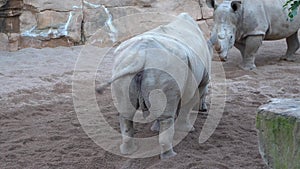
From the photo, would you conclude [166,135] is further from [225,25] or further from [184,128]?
[225,25]

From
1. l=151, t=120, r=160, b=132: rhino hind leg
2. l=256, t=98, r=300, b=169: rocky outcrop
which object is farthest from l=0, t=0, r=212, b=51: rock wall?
l=256, t=98, r=300, b=169: rocky outcrop

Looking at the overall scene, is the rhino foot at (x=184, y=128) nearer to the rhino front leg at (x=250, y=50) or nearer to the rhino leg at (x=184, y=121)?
the rhino leg at (x=184, y=121)

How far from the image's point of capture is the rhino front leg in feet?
21.4

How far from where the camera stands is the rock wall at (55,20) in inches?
317

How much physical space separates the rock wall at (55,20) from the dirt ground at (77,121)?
79 centimetres

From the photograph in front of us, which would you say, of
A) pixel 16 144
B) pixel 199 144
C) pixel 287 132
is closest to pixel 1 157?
pixel 16 144

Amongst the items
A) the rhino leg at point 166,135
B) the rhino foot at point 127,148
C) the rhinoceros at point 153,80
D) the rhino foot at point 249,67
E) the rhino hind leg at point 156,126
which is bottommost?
the rhino foot at point 249,67

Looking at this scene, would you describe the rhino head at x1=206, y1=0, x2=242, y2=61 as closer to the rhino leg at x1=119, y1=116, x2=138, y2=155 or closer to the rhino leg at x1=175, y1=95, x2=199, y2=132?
the rhino leg at x1=175, y1=95, x2=199, y2=132

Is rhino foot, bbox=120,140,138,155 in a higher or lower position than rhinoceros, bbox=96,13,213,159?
lower

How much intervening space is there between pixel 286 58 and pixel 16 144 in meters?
4.72

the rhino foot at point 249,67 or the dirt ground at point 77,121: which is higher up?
the dirt ground at point 77,121

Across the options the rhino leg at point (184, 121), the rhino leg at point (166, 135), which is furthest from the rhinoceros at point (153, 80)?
the rhino leg at point (184, 121)

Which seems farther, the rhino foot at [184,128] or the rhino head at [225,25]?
the rhino head at [225,25]

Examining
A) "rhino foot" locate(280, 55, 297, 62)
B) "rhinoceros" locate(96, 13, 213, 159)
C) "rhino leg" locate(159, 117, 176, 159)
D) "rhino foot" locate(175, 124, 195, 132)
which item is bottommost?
"rhino foot" locate(280, 55, 297, 62)
